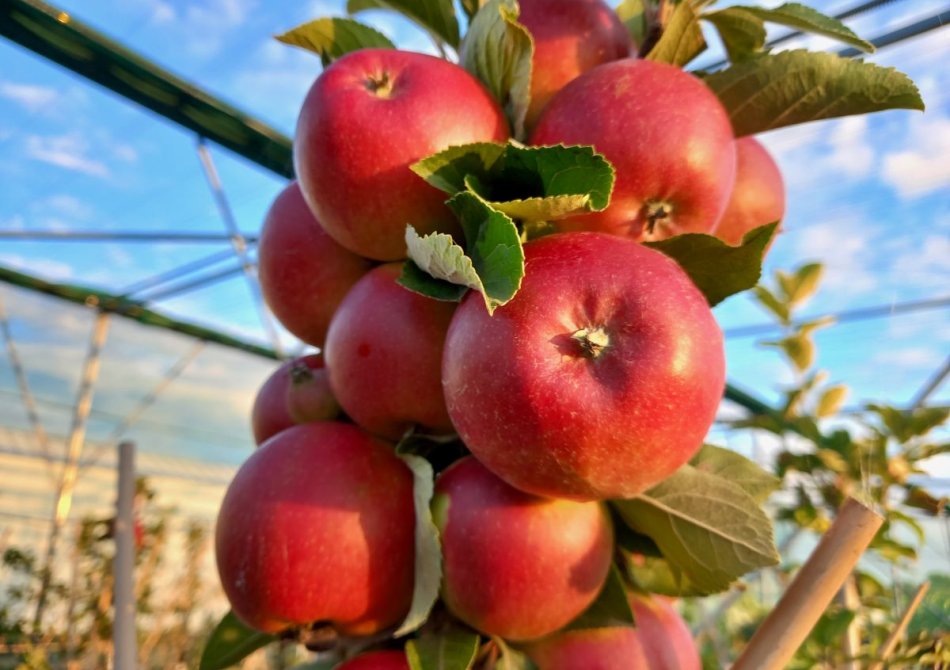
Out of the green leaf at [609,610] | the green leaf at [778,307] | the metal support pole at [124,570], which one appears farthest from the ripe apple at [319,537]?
the green leaf at [778,307]

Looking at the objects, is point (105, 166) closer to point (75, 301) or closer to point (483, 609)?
point (75, 301)

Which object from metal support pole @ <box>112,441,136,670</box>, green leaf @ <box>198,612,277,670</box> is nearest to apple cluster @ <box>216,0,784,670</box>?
green leaf @ <box>198,612,277,670</box>

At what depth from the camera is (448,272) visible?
0.35 meters

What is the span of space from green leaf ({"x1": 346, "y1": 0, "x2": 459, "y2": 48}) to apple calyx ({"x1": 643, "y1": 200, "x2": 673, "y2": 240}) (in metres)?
0.22

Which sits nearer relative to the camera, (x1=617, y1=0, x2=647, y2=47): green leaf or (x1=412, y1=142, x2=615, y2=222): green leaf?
(x1=412, y1=142, x2=615, y2=222): green leaf

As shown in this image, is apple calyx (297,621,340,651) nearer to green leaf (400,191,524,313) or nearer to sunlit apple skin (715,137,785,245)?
green leaf (400,191,524,313)

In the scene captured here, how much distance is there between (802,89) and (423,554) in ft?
1.16

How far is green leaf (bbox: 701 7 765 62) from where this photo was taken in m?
0.47

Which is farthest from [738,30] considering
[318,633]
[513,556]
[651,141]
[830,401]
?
[830,401]

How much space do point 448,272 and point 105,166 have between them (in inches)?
166

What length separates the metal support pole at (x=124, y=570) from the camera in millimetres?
600

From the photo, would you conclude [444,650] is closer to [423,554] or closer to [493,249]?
[423,554]

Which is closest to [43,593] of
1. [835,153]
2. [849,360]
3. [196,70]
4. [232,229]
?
[232,229]

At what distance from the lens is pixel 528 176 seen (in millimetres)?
383
